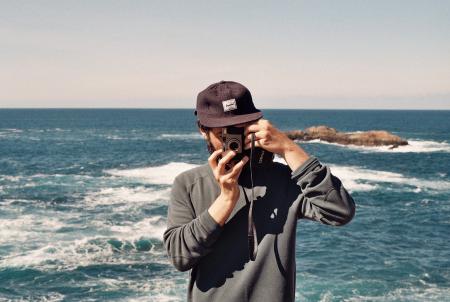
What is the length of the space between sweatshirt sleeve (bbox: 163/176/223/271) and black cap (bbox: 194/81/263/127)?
37cm

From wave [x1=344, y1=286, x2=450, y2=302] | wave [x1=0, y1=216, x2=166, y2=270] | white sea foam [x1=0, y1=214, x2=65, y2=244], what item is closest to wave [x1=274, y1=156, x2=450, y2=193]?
wave [x1=0, y1=216, x2=166, y2=270]

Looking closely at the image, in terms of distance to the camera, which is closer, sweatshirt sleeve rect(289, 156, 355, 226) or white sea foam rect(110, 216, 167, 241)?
sweatshirt sleeve rect(289, 156, 355, 226)

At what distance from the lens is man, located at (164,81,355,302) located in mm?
2354

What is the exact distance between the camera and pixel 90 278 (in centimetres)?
1936

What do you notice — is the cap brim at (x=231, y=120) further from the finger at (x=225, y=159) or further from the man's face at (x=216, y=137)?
the finger at (x=225, y=159)

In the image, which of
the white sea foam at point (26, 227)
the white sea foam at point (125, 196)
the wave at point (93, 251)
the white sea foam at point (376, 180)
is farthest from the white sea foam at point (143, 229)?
the white sea foam at point (376, 180)

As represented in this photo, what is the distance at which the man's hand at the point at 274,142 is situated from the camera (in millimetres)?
2354

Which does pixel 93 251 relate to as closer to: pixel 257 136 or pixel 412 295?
pixel 412 295

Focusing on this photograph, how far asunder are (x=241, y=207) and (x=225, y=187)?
0.79 feet

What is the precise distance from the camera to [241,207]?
2.52m

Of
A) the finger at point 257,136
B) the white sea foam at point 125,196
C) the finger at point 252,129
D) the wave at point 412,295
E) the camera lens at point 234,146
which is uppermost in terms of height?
the finger at point 252,129

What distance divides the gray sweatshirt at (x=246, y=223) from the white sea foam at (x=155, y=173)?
40.0 metres

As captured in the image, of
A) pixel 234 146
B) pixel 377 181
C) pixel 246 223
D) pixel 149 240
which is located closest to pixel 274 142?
pixel 234 146

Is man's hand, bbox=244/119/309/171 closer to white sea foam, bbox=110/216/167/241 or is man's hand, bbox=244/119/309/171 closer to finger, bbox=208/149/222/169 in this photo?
finger, bbox=208/149/222/169
